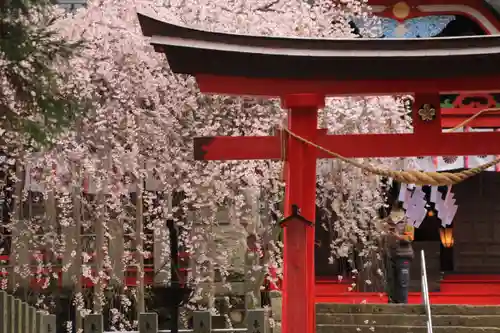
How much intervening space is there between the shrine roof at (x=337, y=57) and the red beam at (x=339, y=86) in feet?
0.38

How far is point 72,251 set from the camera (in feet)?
43.5

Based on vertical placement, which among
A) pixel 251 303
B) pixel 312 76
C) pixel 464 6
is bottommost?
pixel 251 303

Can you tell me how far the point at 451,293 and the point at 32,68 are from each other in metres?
12.2

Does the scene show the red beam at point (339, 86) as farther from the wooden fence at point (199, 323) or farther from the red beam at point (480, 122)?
the red beam at point (480, 122)

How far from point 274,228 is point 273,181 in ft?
2.64

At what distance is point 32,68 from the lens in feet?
32.4

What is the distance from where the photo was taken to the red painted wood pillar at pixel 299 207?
8.69m

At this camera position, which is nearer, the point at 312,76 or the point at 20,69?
the point at 312,76

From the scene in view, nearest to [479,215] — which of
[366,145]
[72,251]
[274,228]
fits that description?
[274,228]

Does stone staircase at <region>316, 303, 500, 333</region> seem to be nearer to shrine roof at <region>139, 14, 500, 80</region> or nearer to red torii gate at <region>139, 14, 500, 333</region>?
red torii gate at <region>139, 14, 500, 333</region>

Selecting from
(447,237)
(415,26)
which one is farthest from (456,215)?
(415,26)

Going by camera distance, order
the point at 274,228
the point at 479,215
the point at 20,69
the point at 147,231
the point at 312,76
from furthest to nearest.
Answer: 1. the point at 479,215
2. the point at 147,231
3. the point at 274,228
4. the point at 20,69
5. the point at 312,76

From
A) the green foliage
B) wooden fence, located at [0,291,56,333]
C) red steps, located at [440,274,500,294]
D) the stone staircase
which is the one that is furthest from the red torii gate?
red steps, located at [440,274,500,294]

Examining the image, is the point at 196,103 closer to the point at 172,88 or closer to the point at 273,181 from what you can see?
the point at 172,88
